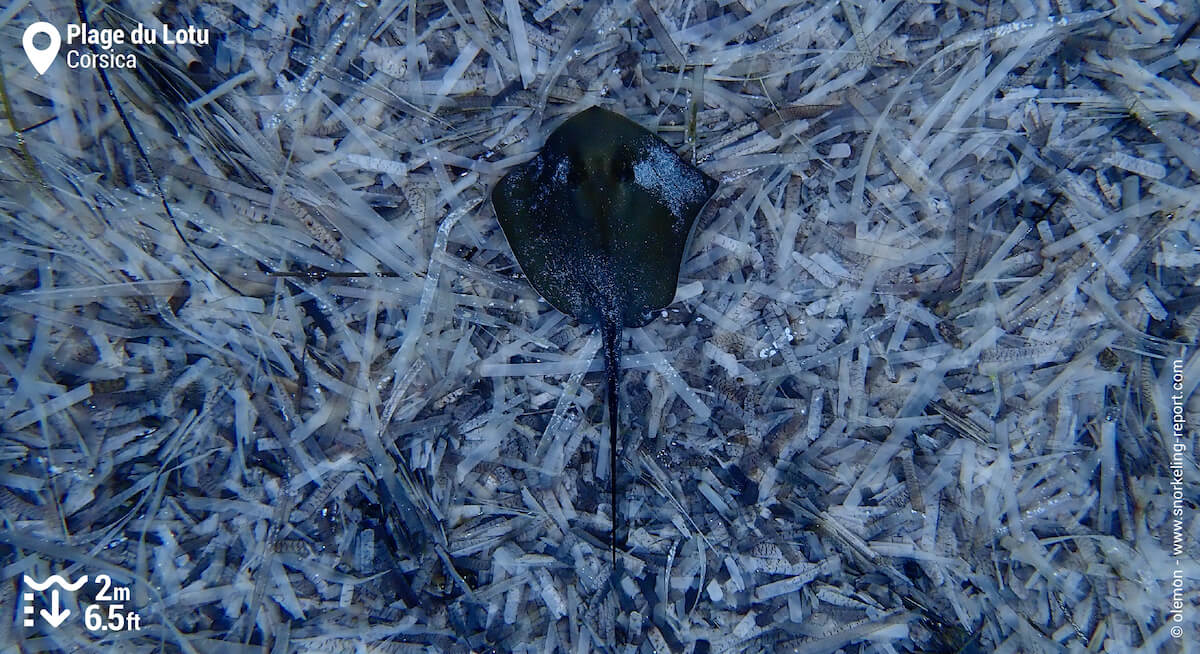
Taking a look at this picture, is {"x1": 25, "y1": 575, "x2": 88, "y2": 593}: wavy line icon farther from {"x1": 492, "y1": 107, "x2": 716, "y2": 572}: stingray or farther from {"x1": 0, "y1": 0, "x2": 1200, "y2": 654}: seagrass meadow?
{"x1": 492, "y1": 107, "x2": 716, "y2": 572}: stingray

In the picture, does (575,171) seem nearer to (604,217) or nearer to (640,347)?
(604,217)

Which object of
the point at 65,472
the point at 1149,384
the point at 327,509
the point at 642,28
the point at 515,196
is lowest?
the point at 327,509

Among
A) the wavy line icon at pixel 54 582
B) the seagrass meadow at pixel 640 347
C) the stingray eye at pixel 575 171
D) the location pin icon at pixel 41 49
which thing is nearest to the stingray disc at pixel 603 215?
the stingray eye at pixel 575 171

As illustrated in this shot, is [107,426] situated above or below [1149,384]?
below

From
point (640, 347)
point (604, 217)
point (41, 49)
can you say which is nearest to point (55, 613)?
point (41, 49)

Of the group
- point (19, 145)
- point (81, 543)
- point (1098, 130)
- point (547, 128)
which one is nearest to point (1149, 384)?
point (1098, 130)

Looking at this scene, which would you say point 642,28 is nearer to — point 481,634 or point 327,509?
point 327,509

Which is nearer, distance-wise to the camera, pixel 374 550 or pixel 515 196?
pixel 515 196
